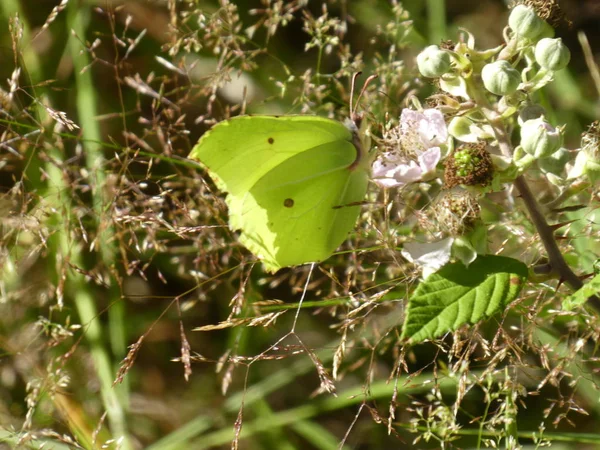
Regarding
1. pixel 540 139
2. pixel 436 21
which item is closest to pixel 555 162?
pixel 540 139

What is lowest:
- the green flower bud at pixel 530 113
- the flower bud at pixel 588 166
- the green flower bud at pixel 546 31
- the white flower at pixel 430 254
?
the white flower at pixel 430 254

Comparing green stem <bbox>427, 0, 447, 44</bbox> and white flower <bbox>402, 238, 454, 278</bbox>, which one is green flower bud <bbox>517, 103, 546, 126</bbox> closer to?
white flower <bbox>402, 238, 454, 278</bbox>

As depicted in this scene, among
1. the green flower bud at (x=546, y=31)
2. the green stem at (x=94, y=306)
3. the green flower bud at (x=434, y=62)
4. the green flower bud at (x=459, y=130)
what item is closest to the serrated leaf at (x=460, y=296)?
the green flower bud at (x=459, y=130)

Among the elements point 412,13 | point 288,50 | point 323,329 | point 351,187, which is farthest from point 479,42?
point 351,187

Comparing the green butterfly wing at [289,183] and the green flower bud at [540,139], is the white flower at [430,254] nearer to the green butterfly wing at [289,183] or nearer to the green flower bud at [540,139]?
the green flower bud at [540,139]

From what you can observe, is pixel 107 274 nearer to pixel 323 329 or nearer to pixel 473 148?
pixel 323 329

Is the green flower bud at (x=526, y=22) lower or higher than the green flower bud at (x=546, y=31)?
higher
